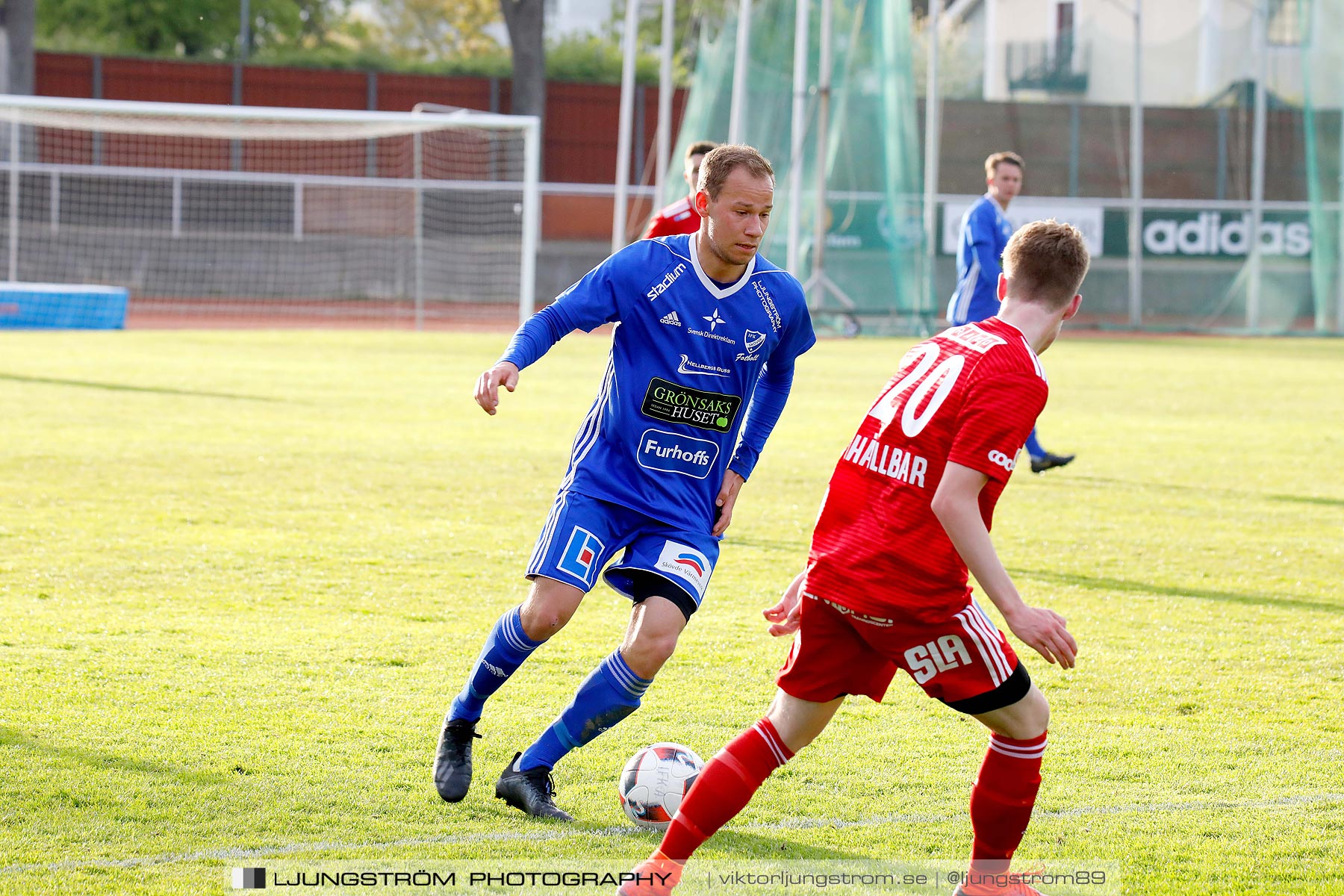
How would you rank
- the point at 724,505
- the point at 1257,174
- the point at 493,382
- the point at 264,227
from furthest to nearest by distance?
the point at 264,227, the point at 1257,174, the point at 724,505, the point at 493,382

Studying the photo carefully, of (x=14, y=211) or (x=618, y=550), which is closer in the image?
(x=618, y=550)

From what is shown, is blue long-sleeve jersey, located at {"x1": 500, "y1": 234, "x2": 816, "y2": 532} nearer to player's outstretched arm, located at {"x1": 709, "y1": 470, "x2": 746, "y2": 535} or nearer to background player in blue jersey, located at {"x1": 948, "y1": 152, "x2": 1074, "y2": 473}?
player's outstretched arm, located at {"x1": 709, "y1": 470, "x2": 746, "y2": 535}

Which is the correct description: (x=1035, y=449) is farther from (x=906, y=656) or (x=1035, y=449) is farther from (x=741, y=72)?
(x=741, y=72)

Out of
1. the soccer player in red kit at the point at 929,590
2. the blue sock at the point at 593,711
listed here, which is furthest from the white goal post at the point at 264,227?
the soccer player in red kit at the point at 929,590

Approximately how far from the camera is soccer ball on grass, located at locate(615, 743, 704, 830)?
361 cm

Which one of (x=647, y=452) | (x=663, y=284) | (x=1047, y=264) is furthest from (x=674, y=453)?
(x=1047, y=264)

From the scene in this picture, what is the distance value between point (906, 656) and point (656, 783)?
948mm

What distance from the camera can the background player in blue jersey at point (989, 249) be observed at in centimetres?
972

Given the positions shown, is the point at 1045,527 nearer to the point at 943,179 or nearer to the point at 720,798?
the point at 720,798

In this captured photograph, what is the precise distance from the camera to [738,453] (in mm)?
4047

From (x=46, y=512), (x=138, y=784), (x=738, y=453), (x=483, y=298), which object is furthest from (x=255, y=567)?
(x=483, y=298)

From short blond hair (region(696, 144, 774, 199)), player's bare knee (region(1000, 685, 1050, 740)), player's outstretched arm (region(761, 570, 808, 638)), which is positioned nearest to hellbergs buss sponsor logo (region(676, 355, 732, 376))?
short blond hair (region(696, 144, 774, 199))

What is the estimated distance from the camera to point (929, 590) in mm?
2936

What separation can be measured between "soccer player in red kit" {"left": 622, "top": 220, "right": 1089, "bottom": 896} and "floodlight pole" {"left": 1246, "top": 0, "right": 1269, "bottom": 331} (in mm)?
25545
